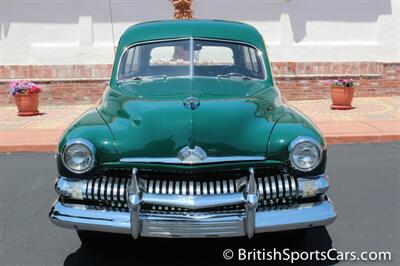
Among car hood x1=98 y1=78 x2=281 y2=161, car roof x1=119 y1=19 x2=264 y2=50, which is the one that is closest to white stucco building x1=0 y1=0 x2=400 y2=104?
car roof x1=119 y1=19 x2=264 y2=50

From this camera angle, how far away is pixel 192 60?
14.6 ft

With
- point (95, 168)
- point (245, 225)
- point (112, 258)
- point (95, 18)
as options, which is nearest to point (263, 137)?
point (245, 225)

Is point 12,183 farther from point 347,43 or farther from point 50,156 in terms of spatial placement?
point 347,43

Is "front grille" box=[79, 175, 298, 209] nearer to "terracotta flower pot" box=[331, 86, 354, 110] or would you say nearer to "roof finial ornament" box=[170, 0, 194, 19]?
"terracotta flower pot" box=[331, 86, 354, 110]

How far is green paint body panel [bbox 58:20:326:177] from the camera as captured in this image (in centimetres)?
324

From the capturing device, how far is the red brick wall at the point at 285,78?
11633 mm

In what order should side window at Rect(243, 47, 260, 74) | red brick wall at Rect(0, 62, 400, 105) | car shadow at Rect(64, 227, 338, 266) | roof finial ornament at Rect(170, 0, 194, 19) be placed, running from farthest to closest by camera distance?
1. roof finial ornament at Rect(170, 0, 194, 19)
2. red brick wall at Rect(0, 62, 400, 105)
3. side window at Rect(243, 47, 260, 74)
4. car shadow at Rect(64, 227, 338, 266)

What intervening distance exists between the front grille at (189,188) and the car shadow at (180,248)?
2.20 ft

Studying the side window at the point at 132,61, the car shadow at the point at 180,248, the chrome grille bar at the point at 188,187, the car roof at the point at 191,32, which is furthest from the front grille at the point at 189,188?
the car roof at the point at 191,32

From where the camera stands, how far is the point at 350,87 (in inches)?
404

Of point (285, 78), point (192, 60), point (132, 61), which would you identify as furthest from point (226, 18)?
point (192, 60)

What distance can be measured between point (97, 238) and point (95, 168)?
3.15 feet

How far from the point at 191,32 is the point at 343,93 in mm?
6290

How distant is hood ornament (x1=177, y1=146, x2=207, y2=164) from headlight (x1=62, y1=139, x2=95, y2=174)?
1.89 ft
